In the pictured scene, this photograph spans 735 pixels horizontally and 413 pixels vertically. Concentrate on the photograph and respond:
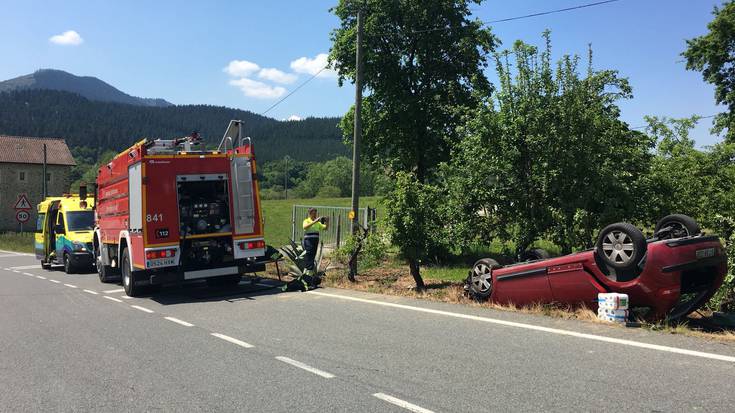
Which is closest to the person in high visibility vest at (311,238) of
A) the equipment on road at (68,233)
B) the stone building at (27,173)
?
the equipment on road at (68,233)

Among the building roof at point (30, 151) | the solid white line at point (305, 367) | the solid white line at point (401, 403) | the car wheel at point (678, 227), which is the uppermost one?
the building roof at point (30, 151)

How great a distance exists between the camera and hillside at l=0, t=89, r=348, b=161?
15825cm

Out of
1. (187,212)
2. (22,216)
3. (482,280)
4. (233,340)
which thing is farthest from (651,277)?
(22,216)

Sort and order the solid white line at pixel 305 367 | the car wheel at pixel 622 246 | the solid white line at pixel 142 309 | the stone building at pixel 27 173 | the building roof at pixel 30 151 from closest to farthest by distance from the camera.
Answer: the solid white line at pixel 305 367, the car wheel at pixel 622 246, the solid white line at pixel 142 309, the stone building at pixel 27 173, the building roof at pixel 30 151

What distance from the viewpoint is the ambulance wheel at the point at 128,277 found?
449 inches

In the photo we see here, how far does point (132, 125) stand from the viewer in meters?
174

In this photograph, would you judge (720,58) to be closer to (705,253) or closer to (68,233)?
(705,253)

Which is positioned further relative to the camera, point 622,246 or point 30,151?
point 30,151

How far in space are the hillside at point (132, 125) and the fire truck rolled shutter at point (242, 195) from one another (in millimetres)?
137266

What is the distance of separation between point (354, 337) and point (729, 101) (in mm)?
26187

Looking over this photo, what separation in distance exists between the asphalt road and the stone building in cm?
7350

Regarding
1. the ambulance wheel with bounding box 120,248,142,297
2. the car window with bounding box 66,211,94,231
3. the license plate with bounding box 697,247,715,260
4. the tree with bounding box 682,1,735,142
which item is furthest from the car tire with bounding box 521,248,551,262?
the tree with bounding box 682,1,735,142

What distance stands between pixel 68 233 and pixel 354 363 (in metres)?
16.4

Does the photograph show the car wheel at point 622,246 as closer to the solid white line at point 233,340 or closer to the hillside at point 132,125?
the solid white line at point 233,340
